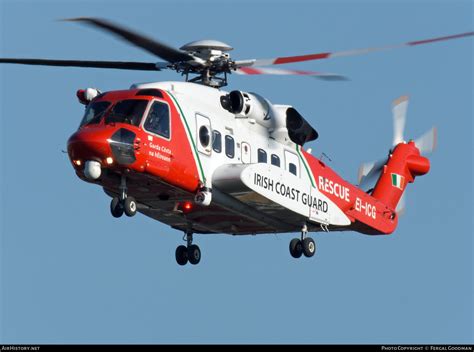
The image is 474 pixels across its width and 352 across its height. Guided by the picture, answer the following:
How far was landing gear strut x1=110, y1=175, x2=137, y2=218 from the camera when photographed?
79.6 feet

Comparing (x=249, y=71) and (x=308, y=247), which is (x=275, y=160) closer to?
(x=308, y=247)

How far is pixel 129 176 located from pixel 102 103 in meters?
1.55

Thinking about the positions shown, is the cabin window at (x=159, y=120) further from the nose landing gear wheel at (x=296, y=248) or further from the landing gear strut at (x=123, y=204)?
the nose landing gear wheel at (x=296, y=248)

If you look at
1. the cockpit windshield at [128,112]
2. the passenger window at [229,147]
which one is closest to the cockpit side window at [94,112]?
the cockpit windshield at [128,112]

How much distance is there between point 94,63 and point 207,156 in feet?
10.1

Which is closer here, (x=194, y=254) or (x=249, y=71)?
(x=249, y=71)

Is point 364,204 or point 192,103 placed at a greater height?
point 192,103

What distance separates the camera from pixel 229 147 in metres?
26.1

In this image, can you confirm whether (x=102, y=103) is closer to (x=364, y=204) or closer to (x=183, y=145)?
(x=183, y=145)

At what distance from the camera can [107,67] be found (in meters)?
26.5

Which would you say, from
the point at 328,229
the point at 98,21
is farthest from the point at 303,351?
the point at 98,21

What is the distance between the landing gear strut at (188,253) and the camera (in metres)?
28.2

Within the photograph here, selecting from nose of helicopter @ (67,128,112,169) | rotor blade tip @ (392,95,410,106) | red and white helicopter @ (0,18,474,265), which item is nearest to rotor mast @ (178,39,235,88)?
red and white helicopter @ (0,18,474,265)

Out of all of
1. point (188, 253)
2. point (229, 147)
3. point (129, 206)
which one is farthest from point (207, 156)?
point (188, 253)
